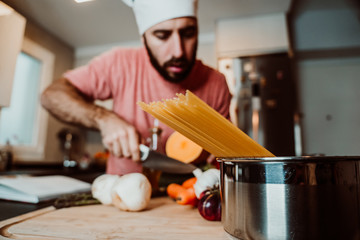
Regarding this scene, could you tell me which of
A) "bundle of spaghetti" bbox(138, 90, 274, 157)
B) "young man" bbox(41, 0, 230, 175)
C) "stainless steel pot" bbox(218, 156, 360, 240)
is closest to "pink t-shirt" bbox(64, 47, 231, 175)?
"young man" bbox(41, 0, 230, 175)

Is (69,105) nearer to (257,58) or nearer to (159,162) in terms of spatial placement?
(159,162)

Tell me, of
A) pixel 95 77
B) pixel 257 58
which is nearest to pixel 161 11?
pixel 95 77

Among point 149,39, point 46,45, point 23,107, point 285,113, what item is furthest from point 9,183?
point 285,113

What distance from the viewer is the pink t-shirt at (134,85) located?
1.98 feet

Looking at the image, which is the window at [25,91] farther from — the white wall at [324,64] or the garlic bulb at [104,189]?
the white wall at [324,64]

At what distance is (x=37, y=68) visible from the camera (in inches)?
25.0

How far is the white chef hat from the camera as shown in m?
0.59

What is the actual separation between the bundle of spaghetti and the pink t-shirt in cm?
24

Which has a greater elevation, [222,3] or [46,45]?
[222,3]

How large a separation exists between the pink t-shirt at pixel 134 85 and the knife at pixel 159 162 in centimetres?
6

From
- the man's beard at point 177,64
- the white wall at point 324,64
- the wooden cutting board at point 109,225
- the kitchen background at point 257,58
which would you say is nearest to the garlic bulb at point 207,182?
the wooden cutting board at point 109,225

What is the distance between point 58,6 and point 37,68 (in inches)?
9.8

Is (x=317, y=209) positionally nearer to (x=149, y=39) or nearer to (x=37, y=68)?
(x=149, y=39)

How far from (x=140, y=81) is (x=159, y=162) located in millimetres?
253
